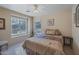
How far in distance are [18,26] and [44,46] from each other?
606 millimetres

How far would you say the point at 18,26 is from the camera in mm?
1844

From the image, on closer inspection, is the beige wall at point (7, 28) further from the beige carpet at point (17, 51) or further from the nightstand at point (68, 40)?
the nightstand at point (68, 40)

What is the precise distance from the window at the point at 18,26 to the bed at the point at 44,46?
0.71 feet

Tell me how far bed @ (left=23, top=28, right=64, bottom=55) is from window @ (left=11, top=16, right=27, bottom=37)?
22 centimetres

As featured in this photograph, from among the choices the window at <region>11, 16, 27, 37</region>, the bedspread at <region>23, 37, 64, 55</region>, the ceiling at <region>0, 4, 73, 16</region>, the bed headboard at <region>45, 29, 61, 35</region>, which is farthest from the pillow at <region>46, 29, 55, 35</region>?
the window at <region>11, 16, 27, 37</region>

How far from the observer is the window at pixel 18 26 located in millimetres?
1821

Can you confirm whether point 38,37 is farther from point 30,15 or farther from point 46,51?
point 30,15

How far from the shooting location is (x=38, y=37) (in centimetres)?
185

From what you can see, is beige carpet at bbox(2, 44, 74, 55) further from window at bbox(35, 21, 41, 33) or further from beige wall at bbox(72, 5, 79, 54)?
window at bbox(35, 21, 41, 33)

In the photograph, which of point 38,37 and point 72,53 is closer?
point 72,53

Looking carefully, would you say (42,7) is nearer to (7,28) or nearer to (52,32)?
(52,32)

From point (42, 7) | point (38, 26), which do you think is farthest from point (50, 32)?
point (42, 7)
